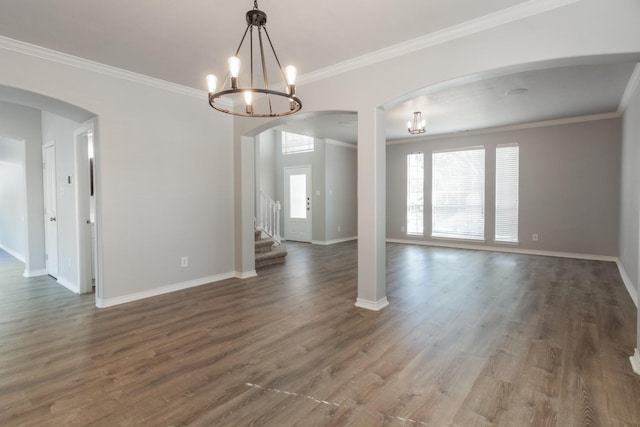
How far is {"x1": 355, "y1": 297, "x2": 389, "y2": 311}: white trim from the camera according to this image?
11.7 ft

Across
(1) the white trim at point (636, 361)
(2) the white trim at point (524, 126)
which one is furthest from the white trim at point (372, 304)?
(2) the white trim at point (524, 126)

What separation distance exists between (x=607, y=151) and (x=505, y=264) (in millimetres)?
2915

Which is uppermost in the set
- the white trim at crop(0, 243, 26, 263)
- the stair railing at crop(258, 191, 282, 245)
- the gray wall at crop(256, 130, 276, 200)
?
the gray wall at crop(256, 130, 276, 200)

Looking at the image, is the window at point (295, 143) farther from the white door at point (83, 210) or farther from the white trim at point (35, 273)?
the white trim at point (35, 273)

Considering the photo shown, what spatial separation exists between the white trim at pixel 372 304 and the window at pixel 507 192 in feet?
16.0

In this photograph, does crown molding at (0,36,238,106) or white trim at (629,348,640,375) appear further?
crown molding at (0,36,238,106)

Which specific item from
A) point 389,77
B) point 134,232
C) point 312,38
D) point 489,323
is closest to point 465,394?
point 489,323

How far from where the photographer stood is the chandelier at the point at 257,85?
2.21 meters

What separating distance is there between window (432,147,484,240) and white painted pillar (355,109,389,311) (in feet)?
16.0

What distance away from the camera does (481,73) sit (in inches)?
111

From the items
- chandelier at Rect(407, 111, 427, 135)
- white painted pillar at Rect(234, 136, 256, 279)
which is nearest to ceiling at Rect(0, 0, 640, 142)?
white painted pillar at Rect(234, 136, 256, 279)

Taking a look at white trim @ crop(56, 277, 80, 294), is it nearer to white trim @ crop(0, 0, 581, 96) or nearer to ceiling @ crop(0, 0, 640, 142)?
white trim @ crop(0, 0, 581, 96)

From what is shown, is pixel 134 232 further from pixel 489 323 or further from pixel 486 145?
pixel 486 145

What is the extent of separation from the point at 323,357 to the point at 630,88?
557 centimetres
